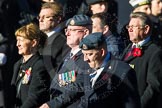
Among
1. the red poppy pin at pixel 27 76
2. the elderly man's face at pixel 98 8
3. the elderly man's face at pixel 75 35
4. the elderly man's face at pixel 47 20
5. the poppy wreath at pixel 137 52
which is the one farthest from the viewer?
the elderly man's face at pixel 98 8

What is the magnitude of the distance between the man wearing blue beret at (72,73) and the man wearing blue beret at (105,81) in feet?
0.46

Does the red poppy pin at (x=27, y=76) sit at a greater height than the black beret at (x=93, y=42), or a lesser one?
lesser

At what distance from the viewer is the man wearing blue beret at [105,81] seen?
5500mm

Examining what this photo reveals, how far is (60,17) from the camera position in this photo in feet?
24.3

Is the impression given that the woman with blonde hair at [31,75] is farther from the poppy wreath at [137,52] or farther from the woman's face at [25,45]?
the poppy wreath at [137,52]

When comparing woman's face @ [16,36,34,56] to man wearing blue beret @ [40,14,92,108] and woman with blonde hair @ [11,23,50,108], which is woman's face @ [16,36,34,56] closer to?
woman with blonde hair @ [11,23,50,108]

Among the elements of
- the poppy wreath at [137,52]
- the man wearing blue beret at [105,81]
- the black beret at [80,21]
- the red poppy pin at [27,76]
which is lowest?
the red poppy pin at [27,76]

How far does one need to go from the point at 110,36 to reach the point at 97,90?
1403mm

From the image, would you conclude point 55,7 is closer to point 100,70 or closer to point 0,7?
point 0,7

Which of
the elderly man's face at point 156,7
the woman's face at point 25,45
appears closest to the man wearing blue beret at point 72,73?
the woman's face at point 25,45

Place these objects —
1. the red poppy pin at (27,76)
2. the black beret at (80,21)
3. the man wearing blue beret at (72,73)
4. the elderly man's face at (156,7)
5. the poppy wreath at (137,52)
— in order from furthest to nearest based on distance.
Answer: the elderly man's face at (156,7) → the red poppy pin at (27,76) → the poppy wreath at (137,52) → the black beret at (80,21) → the man wearing blue beret at (72,73)

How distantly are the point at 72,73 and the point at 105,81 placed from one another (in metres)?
0.54

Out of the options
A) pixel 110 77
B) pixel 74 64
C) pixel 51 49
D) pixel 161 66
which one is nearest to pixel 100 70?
pixel 110 77

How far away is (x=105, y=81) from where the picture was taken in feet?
18.4
